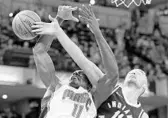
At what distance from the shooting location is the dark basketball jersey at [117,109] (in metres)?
3.69

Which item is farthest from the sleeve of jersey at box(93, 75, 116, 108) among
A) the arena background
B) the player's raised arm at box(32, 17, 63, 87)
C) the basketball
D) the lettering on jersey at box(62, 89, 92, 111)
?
the arena background

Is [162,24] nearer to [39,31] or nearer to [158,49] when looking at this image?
[158,49]

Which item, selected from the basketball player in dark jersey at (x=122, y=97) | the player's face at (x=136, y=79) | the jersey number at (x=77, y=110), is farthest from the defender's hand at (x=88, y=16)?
the player's face at (x=136, y=79)

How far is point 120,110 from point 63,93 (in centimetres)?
72

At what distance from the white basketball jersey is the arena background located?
18.5 feet

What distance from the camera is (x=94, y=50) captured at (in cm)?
1215

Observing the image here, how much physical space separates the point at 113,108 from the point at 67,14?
3.13 ft

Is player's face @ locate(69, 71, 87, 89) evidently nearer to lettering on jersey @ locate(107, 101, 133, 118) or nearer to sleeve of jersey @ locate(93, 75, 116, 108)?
sleeve of jersey @ locate(93, 75, 116, 108)

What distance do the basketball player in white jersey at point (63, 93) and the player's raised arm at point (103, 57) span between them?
0.12 meters

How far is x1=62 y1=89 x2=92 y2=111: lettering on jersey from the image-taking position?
10.7 feet

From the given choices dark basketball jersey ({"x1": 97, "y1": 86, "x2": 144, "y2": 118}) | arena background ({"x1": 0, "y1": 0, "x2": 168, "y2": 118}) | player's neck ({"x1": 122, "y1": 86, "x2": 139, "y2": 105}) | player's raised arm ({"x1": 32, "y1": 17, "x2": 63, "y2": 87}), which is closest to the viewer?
player's raised arm ({"x1": 32, "y1": 17, "x2": 63, "y2": 87})

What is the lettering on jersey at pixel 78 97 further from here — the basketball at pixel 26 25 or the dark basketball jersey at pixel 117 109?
the basketball at pixel 26 25

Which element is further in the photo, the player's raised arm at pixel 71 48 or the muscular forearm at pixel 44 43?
the muscular forearm at pixel 44 43

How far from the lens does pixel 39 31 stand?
10.8 ft
